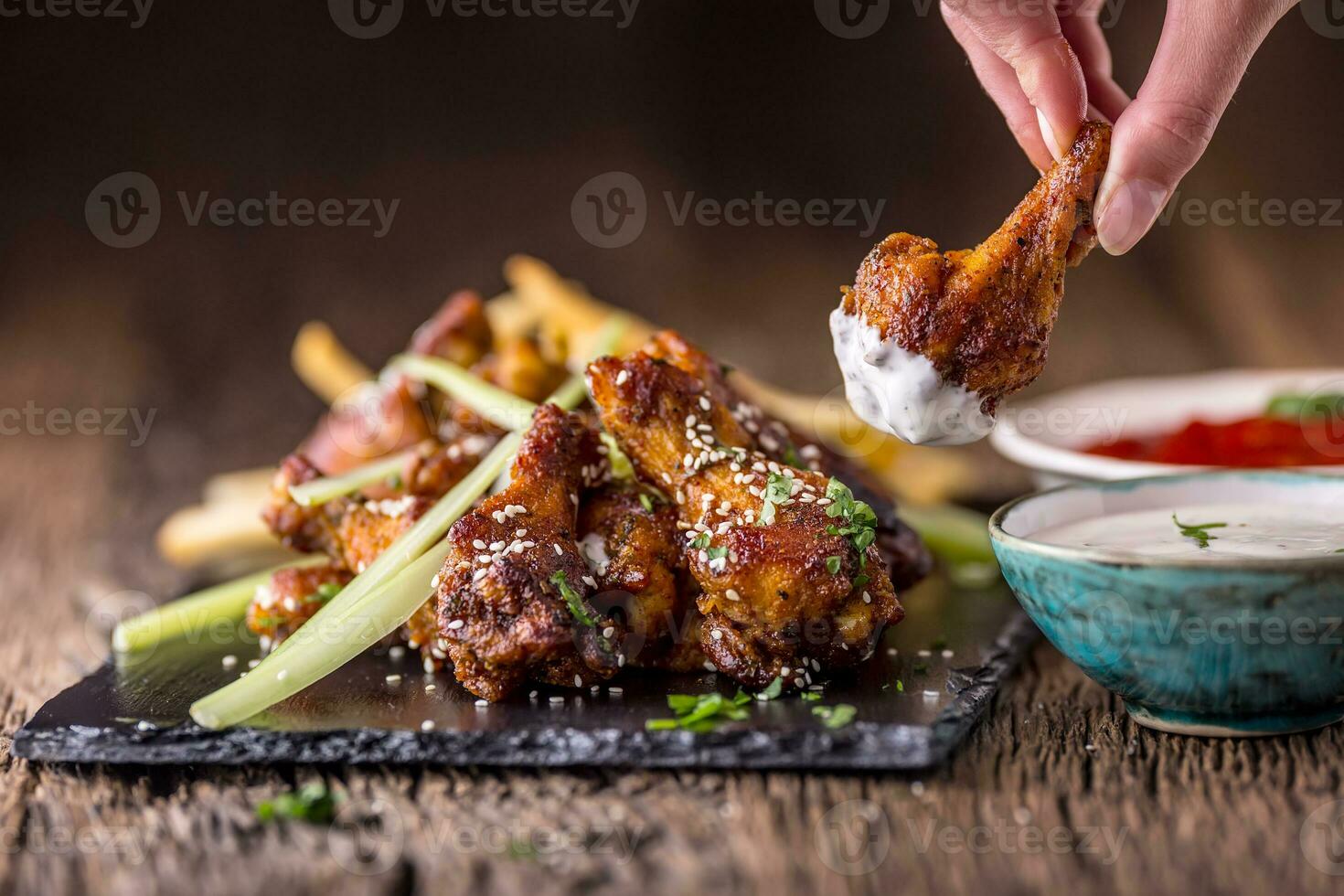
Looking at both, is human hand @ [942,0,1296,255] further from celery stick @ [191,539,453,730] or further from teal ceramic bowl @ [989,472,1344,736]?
celery stick @ [191,539,453,730]

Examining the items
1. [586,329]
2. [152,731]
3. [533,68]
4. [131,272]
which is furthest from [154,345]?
[152,731]

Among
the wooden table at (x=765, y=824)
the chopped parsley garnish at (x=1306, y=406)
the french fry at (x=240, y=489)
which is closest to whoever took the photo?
the wooden table at (x=765, y=824)

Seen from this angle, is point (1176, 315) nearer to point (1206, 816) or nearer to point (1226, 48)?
point (1226, 48)

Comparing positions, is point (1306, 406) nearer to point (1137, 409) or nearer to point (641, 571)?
point (1137, 409)

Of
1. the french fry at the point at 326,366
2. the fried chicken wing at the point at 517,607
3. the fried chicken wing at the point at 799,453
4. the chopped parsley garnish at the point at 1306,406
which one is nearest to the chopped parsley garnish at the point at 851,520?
the fried chicken wing at the point at 799,453

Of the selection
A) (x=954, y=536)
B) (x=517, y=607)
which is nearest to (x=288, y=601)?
(x=517, y=607)

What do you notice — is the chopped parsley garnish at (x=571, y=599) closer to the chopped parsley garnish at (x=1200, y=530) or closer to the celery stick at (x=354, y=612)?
the celery stick at (x=354, y=612)
